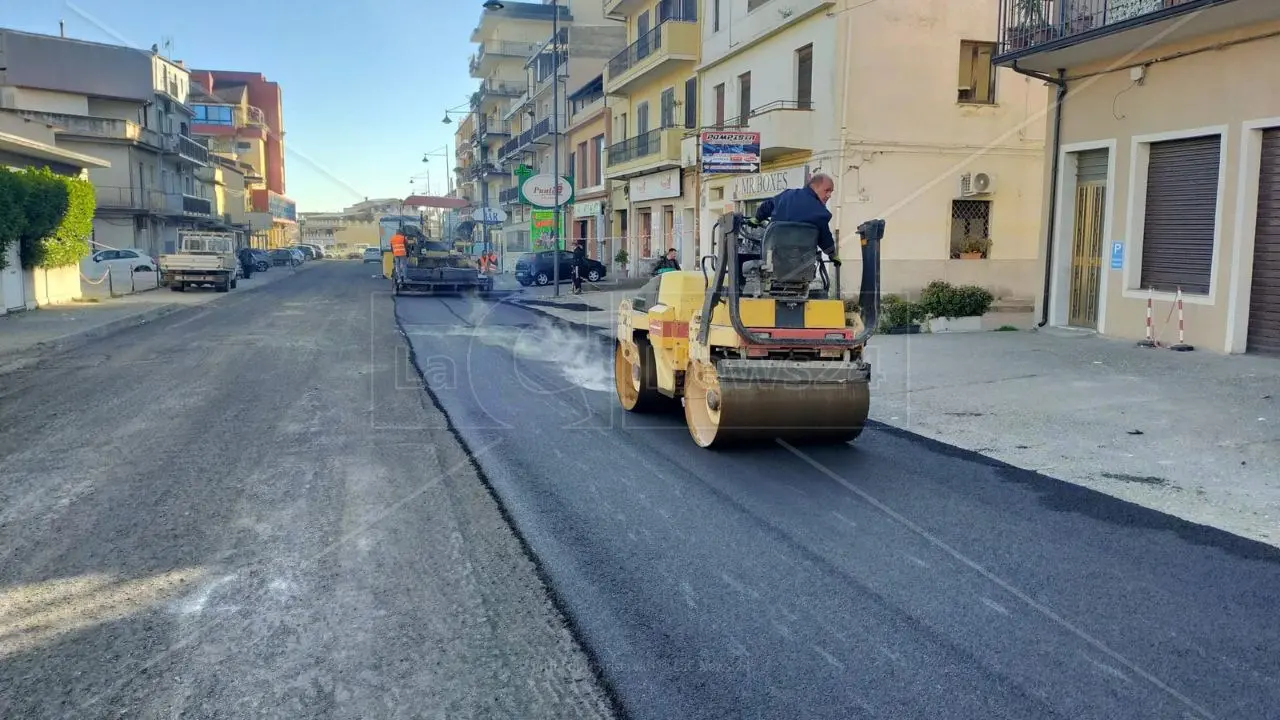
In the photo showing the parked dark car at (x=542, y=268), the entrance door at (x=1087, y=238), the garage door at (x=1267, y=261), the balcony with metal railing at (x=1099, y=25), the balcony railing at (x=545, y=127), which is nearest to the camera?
the balcony with metal railing at (x=1099, y=25)

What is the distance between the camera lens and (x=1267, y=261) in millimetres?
11445

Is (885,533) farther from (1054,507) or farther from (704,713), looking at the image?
(704,713)

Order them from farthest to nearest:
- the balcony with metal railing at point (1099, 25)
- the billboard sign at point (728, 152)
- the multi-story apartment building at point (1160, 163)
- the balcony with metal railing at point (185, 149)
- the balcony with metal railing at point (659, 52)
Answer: the balcony with metal railing at point (185, 149) → the balcony with metal railing at point (659, 52) → the billboard sign at point (728, 152) → the multi-story apartment building at point (1160, 163) → the balcony with metal railing at point (1099, 25)

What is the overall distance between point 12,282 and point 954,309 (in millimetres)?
19223

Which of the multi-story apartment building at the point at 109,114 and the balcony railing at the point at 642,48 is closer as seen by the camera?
the balcony railing at the point at 642,48

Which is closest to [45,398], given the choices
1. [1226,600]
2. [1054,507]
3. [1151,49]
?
[1054,507]

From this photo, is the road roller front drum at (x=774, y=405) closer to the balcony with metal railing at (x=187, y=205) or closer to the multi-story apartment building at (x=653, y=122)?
the multi-story apartment building at (x=653, y=122)

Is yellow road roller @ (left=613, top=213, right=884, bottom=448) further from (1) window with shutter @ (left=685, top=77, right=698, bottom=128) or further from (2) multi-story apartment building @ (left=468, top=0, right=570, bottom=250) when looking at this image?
(2) multi-story apartment building @ (left=468, top=0, right=570, bottom=250)

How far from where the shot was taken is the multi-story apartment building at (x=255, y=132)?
294ft

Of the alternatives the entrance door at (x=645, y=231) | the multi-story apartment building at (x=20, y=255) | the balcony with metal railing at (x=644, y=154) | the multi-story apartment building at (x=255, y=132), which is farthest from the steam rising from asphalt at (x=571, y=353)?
the multi-story apartment building at (x=255, y=132)

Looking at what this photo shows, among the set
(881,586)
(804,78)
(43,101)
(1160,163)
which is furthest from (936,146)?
(43,101)

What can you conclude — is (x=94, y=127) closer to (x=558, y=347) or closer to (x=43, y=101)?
(x=43, y=101)

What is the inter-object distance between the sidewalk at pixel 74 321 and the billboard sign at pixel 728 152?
10.7 m

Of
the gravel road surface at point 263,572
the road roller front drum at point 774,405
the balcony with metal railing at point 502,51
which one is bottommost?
the gravel road surface at point 263,572
